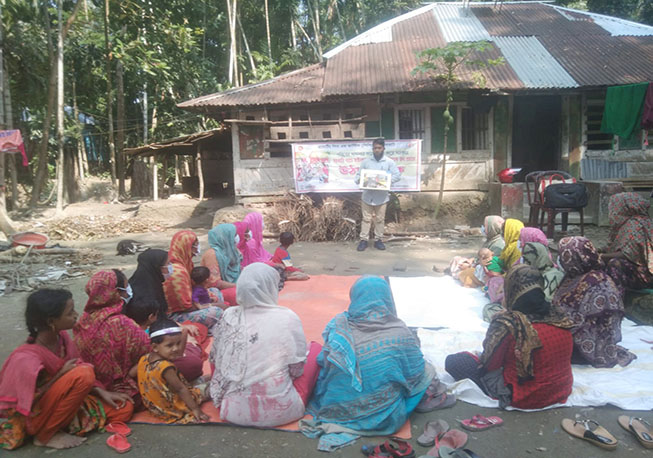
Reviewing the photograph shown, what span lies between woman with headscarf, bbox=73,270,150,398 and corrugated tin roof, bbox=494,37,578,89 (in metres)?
8.80

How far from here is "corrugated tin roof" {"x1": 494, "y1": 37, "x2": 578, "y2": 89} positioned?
30.0 ft

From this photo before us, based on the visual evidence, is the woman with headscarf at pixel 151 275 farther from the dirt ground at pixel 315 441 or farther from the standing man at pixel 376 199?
the standing man at pixel 376 199

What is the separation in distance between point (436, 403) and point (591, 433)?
81 centimetres

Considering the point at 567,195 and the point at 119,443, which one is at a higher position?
the point at 567,195

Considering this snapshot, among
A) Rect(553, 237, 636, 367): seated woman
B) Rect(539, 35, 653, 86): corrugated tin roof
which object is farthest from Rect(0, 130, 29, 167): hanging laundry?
Rect(539, 35, 653, 86): corrugated tin roof

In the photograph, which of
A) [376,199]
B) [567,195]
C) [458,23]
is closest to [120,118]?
[458,23]

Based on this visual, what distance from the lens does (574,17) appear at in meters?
12.1

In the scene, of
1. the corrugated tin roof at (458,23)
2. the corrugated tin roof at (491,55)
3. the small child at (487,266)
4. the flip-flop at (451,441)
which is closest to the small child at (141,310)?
the flip-flop at (451,441)

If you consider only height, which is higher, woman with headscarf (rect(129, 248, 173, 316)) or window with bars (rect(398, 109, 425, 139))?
window with bars (rect(398, 109, 425, 139))

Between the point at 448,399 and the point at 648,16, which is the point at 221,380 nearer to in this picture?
the point at 448,399

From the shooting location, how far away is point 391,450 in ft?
7.33

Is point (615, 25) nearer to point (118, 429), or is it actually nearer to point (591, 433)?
point (591, 433)

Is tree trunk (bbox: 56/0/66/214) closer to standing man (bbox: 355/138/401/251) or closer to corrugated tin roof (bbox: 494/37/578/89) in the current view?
standing man (bbox: 355/138/401/251)

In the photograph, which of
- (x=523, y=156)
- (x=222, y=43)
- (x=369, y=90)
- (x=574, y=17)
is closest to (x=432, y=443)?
(x=369, y=90)
